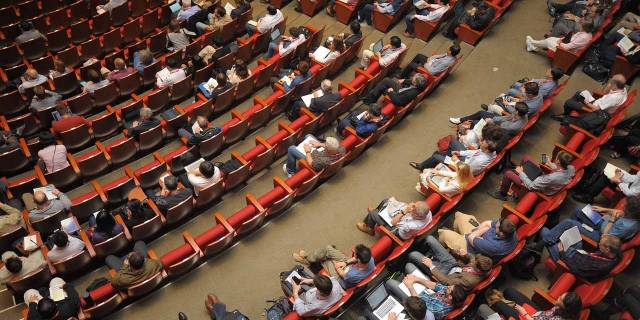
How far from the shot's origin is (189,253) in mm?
4125

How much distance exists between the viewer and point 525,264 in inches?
164

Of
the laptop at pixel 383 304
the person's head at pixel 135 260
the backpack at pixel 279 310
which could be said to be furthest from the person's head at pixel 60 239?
the laptop at pixel 383 304

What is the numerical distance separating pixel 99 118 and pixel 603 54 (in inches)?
217

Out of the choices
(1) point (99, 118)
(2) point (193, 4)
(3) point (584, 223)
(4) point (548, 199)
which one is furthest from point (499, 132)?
(2) point (193, 4)

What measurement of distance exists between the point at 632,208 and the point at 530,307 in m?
1.09

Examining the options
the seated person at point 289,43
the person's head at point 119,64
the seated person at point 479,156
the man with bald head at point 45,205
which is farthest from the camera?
the seated person at point 289,43

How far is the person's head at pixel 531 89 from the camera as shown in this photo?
16.5 ft

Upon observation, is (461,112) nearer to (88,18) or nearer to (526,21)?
(526,21)

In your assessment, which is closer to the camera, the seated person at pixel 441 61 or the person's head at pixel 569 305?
the person's head at pixel 569 305

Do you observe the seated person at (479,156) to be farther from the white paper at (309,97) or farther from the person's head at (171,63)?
the person's head at (171,63)

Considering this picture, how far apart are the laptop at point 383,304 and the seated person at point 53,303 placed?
2.15 metres

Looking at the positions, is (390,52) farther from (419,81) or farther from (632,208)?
(632,208)

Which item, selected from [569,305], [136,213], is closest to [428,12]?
[569,305]

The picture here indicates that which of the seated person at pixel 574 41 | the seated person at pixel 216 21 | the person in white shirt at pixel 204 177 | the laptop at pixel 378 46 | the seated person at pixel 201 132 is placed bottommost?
the seated person at pixel 574 41
